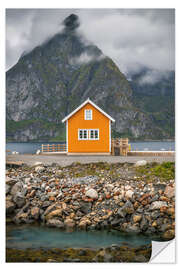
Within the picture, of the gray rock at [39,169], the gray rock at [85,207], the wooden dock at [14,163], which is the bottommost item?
the gray rock at [85,207]

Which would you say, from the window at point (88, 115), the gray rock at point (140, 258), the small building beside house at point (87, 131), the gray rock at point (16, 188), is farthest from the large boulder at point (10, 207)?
the window at point (88, 115)

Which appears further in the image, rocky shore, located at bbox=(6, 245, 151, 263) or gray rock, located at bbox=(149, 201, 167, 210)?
gray rock, located at bbox=(149, 201, 167, 210)

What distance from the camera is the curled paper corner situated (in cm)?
559

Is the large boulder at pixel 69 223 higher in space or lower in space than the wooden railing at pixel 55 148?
lower

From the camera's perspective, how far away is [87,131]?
11.9m

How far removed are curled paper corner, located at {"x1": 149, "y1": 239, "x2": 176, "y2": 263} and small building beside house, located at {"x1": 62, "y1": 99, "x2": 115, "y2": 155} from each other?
5866 millimetres

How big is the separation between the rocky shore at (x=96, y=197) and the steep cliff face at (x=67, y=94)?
3537 millimetres

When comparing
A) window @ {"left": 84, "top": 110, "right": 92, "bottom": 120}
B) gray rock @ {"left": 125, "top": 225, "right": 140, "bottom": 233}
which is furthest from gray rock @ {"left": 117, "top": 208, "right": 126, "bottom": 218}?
window @ {"left": 84, "top": 110, "right": 92, "bottom": 120}

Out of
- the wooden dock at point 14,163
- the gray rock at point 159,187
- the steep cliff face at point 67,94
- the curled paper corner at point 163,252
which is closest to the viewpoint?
the curled paper corner at point 163,252

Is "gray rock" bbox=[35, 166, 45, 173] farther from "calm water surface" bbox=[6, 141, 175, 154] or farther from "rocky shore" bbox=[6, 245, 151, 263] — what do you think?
"rocky shore" bbox=[6, 245, 151, 263]

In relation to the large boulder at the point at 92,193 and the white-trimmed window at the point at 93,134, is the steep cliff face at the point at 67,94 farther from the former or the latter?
the large boulder at the point at 92,193

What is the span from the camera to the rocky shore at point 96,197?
20.5 ft
